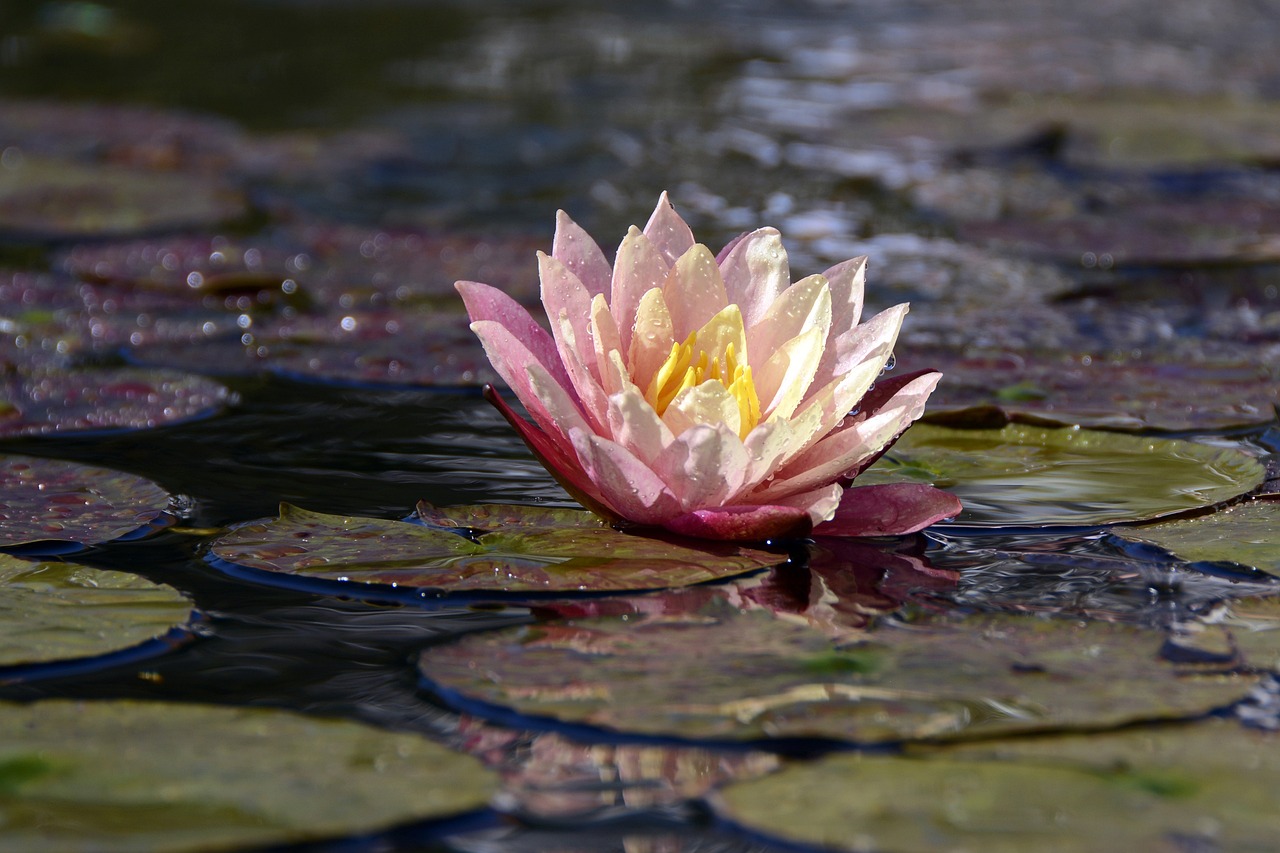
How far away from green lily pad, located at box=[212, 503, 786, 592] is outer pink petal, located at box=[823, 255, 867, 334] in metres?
0.28

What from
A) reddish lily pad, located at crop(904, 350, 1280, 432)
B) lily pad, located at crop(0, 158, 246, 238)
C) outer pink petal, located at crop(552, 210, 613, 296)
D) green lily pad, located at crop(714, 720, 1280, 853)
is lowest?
green lily pad, located at crop(714, 720, 1280, 853)

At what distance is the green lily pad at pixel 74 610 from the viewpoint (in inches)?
47.6

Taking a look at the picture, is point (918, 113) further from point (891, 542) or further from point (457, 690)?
point (457, 690)

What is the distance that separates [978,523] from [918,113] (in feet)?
11.2

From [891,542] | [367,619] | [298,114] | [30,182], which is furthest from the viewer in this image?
[298,114]

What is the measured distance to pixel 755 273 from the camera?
1.51 m

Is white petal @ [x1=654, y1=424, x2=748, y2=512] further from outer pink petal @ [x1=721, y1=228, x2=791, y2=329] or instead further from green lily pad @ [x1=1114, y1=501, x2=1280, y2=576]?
A: green lily pad @ [x1=1114, y1=501, x2=1280, y2=576]

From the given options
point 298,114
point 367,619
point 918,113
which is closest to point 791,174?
point 918,113

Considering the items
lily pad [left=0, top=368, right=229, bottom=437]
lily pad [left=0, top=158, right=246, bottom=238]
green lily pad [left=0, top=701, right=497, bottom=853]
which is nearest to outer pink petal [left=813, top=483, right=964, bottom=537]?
green lily pad [left=0, top=701, right=497, bottom=853]

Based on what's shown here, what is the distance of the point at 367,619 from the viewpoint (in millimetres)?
1320

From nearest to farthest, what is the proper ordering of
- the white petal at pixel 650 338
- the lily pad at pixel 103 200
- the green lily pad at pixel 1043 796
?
the green lily pad at pixel 1043 796, the white petal at pixel 650 338, the lily pad at pixel 103 200

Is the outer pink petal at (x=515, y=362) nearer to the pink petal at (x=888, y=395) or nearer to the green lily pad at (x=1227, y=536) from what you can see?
the pink petal at (x=888, y=395)

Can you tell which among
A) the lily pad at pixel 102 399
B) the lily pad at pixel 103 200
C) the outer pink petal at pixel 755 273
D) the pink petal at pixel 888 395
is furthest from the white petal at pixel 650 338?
the lily pad at pixel 103 200

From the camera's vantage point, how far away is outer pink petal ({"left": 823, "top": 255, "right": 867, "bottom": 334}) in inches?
58.6
